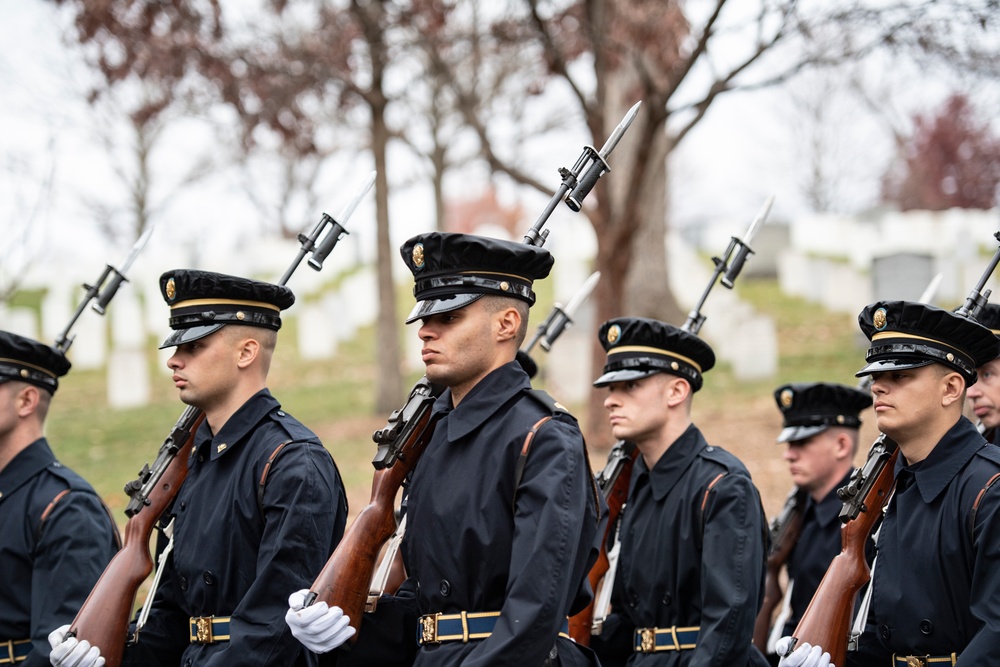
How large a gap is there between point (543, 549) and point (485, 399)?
0.64m

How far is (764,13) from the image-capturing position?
10.5 m

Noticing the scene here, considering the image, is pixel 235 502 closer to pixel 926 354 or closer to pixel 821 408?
pixel 926 354

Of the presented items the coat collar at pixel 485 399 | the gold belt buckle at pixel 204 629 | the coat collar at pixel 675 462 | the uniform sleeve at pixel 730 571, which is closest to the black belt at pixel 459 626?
the coat collar at pixel 485 399

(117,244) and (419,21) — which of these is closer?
(419,21)

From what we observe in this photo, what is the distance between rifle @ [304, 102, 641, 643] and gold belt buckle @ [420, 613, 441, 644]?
31 cm

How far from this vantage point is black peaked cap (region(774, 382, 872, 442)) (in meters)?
6.50

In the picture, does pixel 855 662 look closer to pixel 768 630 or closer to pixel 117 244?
pixel 768 630

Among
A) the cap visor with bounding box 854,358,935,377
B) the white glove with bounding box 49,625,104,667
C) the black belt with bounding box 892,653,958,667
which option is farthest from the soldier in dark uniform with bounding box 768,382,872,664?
the white glove with bounding box 49,625,104,667

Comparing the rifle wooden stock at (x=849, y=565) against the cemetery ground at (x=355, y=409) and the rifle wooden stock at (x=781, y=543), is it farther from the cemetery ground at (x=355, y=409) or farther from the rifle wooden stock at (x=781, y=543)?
the cemetery ground at (x=355, y=409)

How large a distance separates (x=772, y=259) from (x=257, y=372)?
942 inches

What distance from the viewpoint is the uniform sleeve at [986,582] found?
3.75m

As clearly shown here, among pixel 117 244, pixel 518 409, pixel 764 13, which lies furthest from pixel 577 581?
pixel 117 244

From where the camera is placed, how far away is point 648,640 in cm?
498

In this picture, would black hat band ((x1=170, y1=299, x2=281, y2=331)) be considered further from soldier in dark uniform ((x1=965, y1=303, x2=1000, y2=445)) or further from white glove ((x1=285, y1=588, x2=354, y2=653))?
soldier in dark uniform ((x1=965, y1=303, x2=1000, y2=445))
